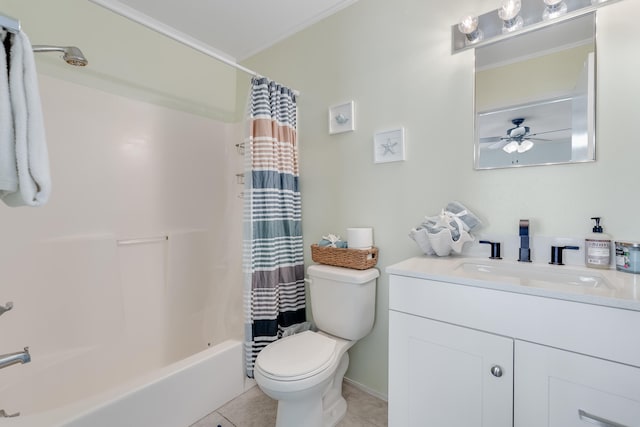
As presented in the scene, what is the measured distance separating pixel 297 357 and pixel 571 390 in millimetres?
980

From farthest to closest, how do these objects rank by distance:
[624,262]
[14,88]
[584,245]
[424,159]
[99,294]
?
[99,294] < [424,159] < [584,245] < [624,262] < [14,88]

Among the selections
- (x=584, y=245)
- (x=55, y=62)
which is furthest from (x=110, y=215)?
(x=584, y=245)

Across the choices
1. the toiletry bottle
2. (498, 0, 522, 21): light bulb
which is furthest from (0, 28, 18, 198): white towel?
the toiletry bottle

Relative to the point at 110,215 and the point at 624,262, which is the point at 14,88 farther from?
the point at 624,262

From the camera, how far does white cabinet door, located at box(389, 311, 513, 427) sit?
3.00ft

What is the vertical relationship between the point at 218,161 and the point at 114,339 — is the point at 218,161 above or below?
above

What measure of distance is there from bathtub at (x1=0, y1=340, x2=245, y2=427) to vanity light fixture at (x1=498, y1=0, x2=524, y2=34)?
2.14 metres

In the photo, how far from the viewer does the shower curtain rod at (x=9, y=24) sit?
0.75m

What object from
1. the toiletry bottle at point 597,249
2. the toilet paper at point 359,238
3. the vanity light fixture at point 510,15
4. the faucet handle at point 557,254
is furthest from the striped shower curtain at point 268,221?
the toiletry bottle at point 597,249

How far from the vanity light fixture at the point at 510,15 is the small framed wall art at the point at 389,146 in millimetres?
617

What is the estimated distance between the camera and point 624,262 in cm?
101

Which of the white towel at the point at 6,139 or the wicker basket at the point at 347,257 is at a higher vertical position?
the white towel at the point at 6,139

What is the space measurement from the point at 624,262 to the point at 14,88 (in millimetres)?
1979

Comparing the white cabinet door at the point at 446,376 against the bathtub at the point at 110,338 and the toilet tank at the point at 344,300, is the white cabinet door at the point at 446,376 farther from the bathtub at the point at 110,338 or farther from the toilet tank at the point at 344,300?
the bathtub at the point at 110,338
